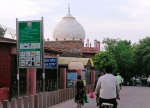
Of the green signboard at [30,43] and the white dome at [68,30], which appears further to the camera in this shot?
the white dome at [68,30]

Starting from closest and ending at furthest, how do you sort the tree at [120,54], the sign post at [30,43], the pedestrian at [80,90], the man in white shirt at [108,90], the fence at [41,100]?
the man in white shirt at [108,90] < the fence at [41,100] < the sign post at [30,43] < the pedestrian at [80,90] < the tree at [120,54]

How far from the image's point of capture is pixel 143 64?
5406cm

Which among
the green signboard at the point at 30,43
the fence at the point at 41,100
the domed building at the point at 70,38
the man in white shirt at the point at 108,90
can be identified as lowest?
the fence at the point at 41,100

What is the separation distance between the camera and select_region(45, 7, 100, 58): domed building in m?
50.2

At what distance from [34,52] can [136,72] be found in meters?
41.1

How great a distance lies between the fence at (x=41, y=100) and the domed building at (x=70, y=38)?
26201mm

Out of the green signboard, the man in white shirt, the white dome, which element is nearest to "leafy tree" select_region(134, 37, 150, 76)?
the white dome

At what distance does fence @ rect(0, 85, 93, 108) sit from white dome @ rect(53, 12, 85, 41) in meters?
29.7

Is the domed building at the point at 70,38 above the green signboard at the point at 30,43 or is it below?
Result: above

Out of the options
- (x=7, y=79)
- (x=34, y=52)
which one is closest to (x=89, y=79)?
(x=7, y=79)

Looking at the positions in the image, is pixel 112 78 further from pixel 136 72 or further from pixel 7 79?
pixel 136 72

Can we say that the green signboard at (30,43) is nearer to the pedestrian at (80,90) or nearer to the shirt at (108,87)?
the pedestrian at (80,90)

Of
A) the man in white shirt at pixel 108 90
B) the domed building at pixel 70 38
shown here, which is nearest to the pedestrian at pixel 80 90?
the man in white shirt at pixel 108 90

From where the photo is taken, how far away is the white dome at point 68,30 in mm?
53438
